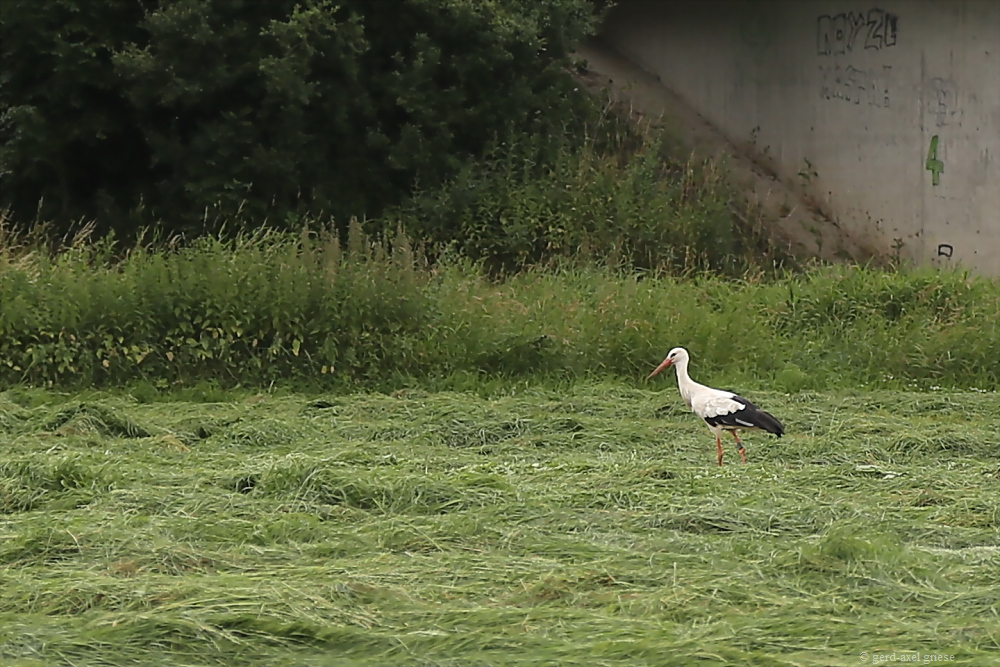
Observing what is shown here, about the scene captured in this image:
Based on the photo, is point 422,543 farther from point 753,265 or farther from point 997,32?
point 997,32

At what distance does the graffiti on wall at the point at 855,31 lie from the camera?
53.1ft

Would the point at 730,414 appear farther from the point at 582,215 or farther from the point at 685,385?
the point at 582,215

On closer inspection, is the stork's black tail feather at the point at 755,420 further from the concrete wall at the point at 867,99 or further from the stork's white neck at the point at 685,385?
the concrete wall at the point at 867,99

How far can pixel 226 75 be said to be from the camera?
47.7 feet

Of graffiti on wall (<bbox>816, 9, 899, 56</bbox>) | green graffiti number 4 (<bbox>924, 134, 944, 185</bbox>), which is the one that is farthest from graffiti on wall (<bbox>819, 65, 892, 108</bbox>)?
green graffiti number 4 (<bbox>924, 134, 944, 185</bbox>)

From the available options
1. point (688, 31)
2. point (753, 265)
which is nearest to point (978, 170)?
point (753, 265)

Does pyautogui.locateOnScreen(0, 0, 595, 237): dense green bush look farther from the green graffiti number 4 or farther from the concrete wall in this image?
the green graffiti number 4

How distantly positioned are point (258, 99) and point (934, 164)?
27.0 feet

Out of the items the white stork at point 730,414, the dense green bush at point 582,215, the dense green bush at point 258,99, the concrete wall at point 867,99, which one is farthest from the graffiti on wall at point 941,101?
the white stork at point 730,414

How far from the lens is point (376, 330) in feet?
36.5

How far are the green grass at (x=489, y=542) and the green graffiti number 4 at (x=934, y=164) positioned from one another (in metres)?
7.74

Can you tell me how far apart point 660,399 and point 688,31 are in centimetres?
994

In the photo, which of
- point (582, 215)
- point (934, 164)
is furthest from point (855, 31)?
point (582, 215)

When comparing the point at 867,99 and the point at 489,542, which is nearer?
the point at 489,542
